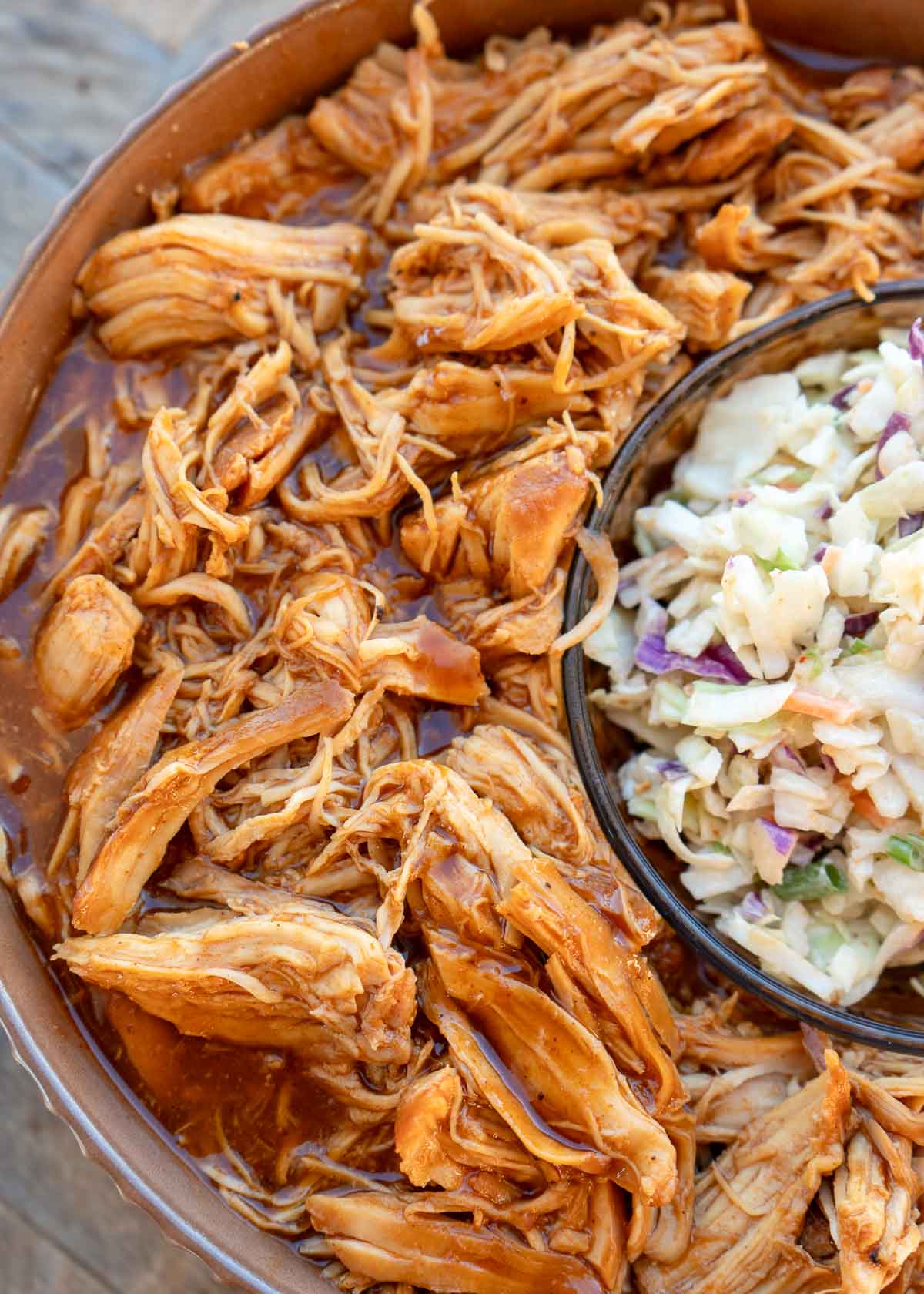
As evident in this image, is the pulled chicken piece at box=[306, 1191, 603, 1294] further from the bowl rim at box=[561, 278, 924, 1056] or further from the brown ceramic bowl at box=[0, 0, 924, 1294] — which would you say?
the bowl rim at box=[561, 278, 924, 1056]

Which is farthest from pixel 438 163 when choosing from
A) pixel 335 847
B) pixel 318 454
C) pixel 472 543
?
pixel 335 847

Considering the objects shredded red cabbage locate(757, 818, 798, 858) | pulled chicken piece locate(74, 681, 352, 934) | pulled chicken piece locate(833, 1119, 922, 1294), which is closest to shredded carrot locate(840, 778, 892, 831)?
shredded red cabbage locate(757, 818, 798, 858)

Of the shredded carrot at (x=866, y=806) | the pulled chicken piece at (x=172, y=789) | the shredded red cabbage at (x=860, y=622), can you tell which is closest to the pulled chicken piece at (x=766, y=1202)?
the shredded carrot at (x=866, y=806)

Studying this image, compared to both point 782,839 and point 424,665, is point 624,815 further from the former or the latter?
point 424,665

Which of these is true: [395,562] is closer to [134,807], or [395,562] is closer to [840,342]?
[134,807]

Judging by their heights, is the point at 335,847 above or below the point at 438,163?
below
